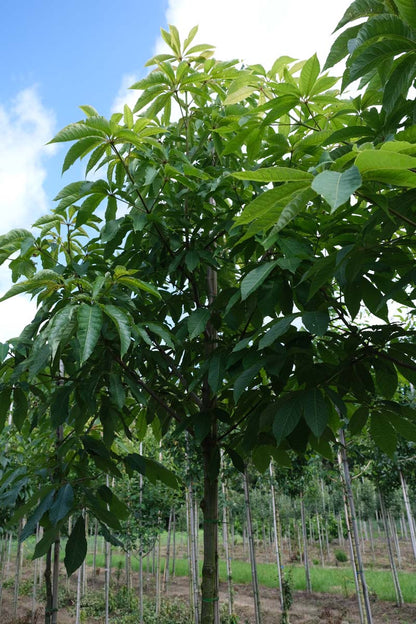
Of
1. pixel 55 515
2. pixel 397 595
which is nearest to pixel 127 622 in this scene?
pixel 397 595

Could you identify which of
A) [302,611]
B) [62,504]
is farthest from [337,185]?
[302,611]

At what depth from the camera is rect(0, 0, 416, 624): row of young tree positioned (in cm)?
131

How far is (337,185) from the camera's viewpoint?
2.52 ft

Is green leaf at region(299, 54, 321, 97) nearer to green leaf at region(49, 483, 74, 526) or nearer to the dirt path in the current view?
green leaf at region(49, 483, 74, 526)

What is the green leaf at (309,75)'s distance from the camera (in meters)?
1.57

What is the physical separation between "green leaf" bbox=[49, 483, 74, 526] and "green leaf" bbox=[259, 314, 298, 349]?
0.95 metres

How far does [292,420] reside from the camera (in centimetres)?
147

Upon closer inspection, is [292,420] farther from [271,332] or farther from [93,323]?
[93,323]

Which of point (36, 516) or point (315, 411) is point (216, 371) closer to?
point (315, 411)

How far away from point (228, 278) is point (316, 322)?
3.76 ft

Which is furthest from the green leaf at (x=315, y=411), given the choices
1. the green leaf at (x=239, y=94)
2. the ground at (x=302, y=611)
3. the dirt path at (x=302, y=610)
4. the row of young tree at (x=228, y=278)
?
the ground at (x=302, y=611)

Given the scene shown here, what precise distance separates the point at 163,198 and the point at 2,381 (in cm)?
97

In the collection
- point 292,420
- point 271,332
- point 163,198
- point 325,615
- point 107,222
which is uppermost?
point 163,198

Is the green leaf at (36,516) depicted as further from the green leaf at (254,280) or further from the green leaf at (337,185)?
the green leaf at (337,185)
